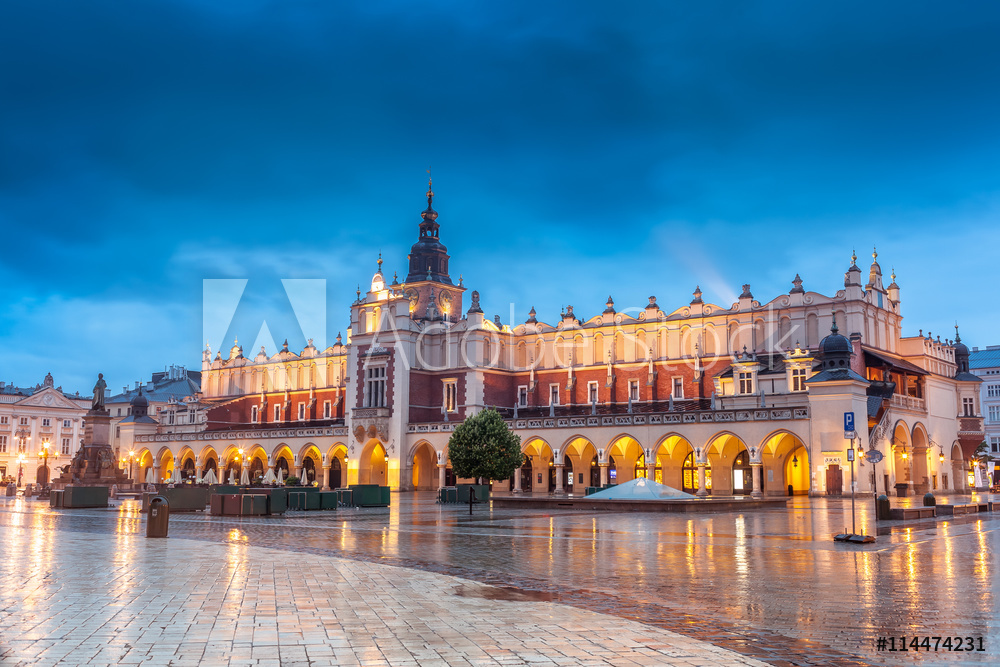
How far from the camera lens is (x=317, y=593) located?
1199 cm

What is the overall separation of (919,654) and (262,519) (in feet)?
87.9

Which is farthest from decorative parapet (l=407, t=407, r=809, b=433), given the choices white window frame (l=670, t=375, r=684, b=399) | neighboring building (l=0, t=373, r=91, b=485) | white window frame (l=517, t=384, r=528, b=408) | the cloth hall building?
neighboring building (l=0, t=373, r=91, b=485)

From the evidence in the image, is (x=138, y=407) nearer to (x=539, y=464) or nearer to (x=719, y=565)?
(x=539, y=464)

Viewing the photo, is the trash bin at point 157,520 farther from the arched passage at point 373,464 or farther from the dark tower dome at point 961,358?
the dark tower dome at point 961,358

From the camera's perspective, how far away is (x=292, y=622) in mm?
9711

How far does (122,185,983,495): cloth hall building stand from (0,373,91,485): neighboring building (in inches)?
719

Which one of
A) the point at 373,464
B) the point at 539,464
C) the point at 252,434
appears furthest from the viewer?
the point at 252,434

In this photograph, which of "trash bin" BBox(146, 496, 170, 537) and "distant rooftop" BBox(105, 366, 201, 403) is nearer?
"trash bin" BBox(146, 496, 170, 537)

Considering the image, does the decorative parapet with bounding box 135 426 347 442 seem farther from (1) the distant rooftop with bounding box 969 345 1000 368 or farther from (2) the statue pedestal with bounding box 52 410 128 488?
(1) the distant rooftop with bounding box 969 345 1000 368

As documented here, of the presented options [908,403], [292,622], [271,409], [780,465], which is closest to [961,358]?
[908,403]

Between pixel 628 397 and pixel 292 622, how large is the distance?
60.1 metres

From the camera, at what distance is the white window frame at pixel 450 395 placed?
240 ft

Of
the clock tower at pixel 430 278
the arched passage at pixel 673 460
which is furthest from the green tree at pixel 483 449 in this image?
the clock tower at pixel 430 278

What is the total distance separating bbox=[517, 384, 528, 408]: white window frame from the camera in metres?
74.9
